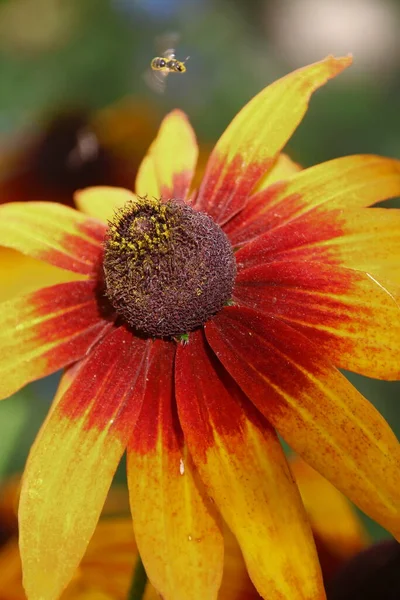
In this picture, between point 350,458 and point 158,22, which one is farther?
point 158,22

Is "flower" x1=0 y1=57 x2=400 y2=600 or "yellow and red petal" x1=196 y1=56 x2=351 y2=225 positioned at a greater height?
"yellow and red petal" x1=196 y1=56 x2=351 y2=225

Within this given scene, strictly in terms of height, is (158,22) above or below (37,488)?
above

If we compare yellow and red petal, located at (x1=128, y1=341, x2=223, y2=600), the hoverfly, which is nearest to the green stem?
yellow and red petal, located at (x1=128, y1=341, x2=223, y2=600)

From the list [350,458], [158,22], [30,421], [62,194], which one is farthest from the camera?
[158,22]

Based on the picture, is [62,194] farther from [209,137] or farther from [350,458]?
[350,458]

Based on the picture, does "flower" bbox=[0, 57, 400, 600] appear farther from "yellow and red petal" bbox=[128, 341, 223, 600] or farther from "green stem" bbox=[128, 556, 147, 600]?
"green stem" bbox=[128, 556, 147, 600]

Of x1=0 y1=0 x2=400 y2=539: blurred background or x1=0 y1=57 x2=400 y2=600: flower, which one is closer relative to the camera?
x1=0 y1=57 x2=400 y2=600: flower

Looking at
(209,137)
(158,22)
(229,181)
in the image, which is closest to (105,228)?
(229,181)
